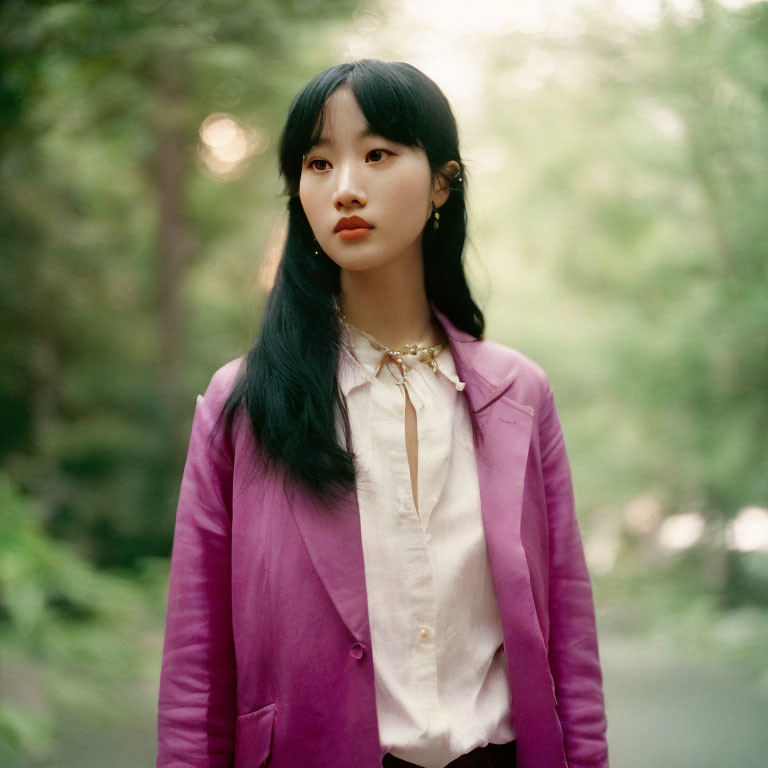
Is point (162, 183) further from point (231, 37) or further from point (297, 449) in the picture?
point (297, 449)

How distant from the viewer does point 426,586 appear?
4.90 ft

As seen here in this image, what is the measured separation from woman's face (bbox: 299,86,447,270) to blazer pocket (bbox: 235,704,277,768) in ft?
2.69

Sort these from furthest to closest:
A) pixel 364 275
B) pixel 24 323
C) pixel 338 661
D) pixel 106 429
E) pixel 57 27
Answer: pixel 106 429 < pixel 24 323 < pixel 57 27 < pixel 364 275 < pixel 338 661

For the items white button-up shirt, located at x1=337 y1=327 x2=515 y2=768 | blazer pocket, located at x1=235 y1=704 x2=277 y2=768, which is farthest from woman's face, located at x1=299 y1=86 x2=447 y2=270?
blazer pocket, located at x1=235 y1=704 x2=277 y2=768

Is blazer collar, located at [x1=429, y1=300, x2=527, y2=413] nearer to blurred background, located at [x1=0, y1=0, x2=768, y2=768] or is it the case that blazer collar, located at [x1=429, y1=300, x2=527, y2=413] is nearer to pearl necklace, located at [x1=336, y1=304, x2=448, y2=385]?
pearl necklace, located at [x1=336, y1=304, x2=448, y2=385]

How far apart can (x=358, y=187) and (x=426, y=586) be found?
73cm

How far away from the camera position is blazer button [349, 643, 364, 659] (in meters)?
1.42

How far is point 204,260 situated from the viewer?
739 cm

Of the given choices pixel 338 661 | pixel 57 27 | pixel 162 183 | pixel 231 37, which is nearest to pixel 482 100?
pixel 162 183

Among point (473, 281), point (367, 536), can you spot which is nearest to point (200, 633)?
point (367, 536)

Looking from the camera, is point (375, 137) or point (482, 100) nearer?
point (375, 137)

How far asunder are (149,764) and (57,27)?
10.8 ft

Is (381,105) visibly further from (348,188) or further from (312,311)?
(312,311)

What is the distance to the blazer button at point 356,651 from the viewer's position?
142cm
